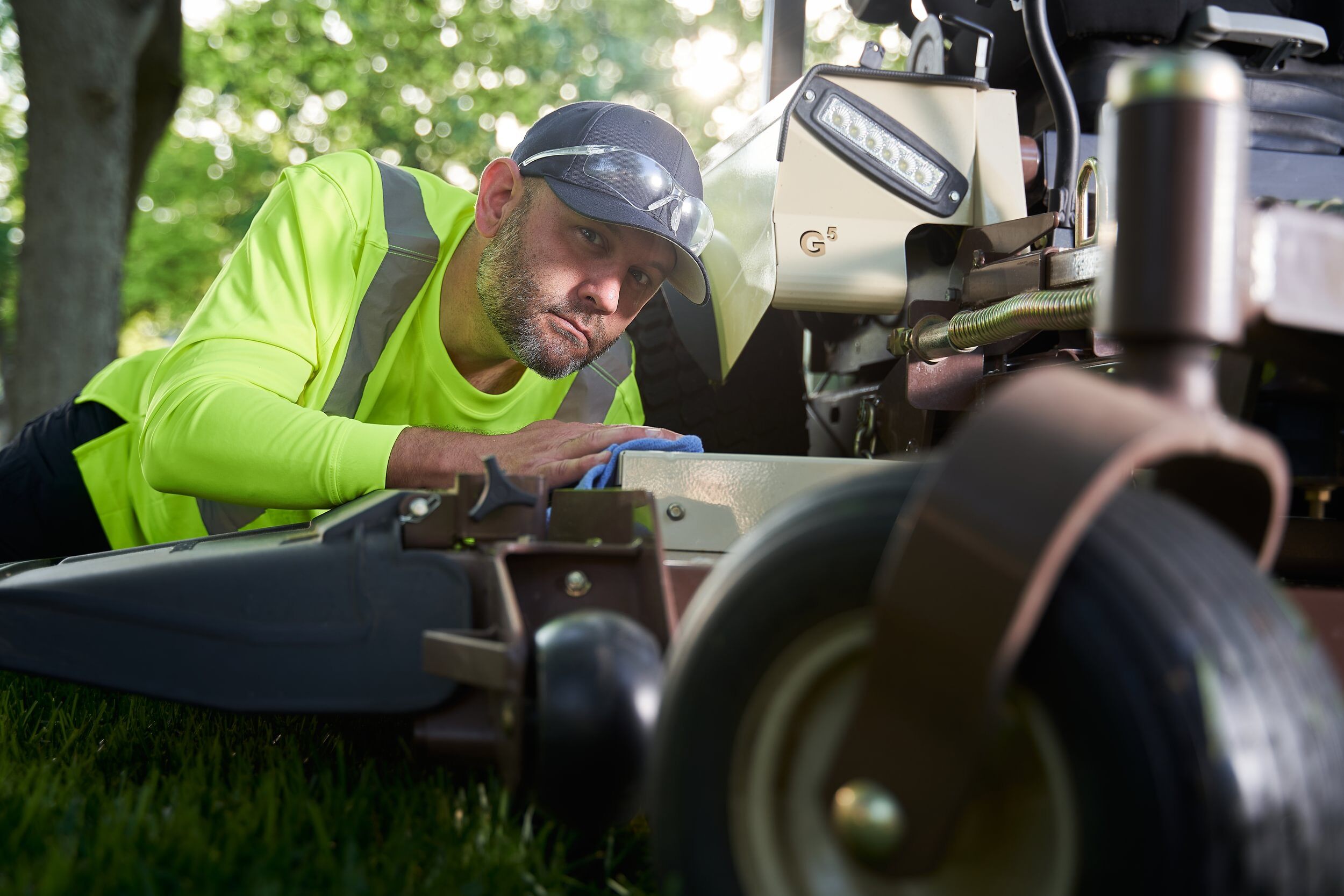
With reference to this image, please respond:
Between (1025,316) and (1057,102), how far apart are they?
0.69 metres

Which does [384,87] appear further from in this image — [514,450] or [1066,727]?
[1066,727]

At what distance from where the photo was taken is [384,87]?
14.7 meters

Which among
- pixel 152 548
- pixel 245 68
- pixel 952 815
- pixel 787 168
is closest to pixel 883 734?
pixel 952 815

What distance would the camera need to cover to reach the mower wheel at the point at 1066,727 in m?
0.72

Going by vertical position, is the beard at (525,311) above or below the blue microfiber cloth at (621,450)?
above

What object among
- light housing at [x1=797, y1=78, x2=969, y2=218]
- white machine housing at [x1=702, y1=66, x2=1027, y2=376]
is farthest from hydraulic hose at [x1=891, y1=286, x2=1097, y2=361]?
light housing at [x1=797, y1=78, x2=969, y2=218]

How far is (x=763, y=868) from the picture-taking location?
0.86m

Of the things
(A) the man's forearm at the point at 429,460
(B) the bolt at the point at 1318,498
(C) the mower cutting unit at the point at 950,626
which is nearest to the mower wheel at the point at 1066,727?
(C) the mower cutting unit at the point at 950,626

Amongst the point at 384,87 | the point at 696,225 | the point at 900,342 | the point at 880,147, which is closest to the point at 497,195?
the point at 696,225

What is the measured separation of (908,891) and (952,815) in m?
0.08

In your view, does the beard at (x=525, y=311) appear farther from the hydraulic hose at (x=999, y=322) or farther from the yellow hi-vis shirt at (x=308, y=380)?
the hydraulic hose at (x=999, y=322)

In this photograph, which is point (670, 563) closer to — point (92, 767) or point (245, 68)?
point (92, 767)

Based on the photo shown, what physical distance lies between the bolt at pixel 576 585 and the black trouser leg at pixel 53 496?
1.89 meters

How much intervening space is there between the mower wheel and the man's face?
5.92 ft
